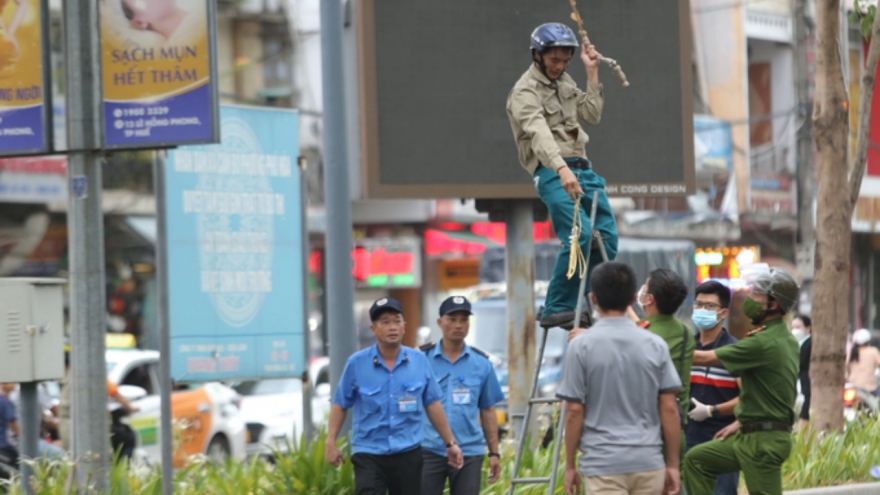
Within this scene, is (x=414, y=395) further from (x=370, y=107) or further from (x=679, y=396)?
(x=370, y=107)

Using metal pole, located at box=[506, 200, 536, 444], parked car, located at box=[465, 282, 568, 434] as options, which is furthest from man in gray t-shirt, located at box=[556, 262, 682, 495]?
parked car, located at box=[465, 282, 568, 434]

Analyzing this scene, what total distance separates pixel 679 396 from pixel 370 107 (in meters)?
4.89

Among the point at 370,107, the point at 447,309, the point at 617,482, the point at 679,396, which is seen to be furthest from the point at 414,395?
the point at 370,107

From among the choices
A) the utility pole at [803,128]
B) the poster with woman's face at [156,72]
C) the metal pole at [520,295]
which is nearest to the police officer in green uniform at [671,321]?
the poster with woman's face at [156,72]

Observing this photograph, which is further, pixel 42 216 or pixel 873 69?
pixel 42 216

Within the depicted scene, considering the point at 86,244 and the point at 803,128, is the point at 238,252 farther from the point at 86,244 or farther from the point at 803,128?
the point at 803,128

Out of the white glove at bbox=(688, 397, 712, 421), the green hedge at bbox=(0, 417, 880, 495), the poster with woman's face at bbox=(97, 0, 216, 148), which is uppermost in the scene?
the poster with woman's face at bbox=(97, 0, 216, 148)

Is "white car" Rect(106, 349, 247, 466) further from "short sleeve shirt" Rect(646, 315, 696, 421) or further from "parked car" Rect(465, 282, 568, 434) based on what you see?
"short sleeve shirt" Rect(646, 315, 696, 421)

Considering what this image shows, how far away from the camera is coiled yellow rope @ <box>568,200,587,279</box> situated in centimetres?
852

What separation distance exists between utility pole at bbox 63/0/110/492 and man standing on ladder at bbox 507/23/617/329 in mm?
2836

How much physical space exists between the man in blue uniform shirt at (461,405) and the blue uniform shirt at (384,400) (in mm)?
508

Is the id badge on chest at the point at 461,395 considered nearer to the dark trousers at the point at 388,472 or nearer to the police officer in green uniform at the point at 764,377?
the dark trousers at the point at 388,472

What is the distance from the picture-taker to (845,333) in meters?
14.6

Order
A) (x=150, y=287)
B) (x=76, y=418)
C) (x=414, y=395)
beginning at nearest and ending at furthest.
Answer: (x=414, y=395)
(x=76, y=418)
(x=150, y=287)
